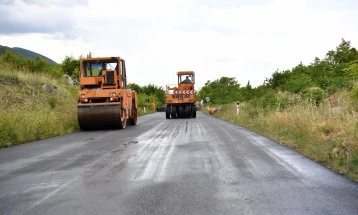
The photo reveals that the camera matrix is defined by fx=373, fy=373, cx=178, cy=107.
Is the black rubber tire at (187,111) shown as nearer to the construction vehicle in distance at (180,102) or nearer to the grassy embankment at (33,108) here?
the construction vehicle in distance at (180,102)

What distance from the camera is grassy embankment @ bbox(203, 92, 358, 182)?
7.83 metres

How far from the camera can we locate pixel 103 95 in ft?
58.1

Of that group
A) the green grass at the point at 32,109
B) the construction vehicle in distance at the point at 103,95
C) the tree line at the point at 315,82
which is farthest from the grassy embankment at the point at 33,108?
the tree line at the point at 315,82

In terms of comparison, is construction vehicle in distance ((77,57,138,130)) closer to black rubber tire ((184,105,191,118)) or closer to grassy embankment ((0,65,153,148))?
grassy embankment ((0,65,153,148))

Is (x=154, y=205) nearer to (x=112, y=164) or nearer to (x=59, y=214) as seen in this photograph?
(x=59, y=214)

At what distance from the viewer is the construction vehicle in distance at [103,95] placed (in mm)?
17141

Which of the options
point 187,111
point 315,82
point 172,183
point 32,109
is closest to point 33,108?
point 32,109

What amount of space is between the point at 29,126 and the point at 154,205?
11.1 metres

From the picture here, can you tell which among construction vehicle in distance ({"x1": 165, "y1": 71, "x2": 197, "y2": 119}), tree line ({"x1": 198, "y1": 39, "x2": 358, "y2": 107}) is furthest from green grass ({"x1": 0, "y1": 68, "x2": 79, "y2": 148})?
tree line ({"x1": 198, "y1": 39, "x2": 358, "y2": 107})

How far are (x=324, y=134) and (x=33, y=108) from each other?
13.7 metres

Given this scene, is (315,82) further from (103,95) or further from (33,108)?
(33,108)

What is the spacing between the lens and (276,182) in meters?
5.98

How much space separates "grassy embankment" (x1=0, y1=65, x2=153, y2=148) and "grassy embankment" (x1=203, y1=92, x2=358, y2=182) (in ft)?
28.8

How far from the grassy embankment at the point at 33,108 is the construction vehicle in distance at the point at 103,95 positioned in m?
1.17
